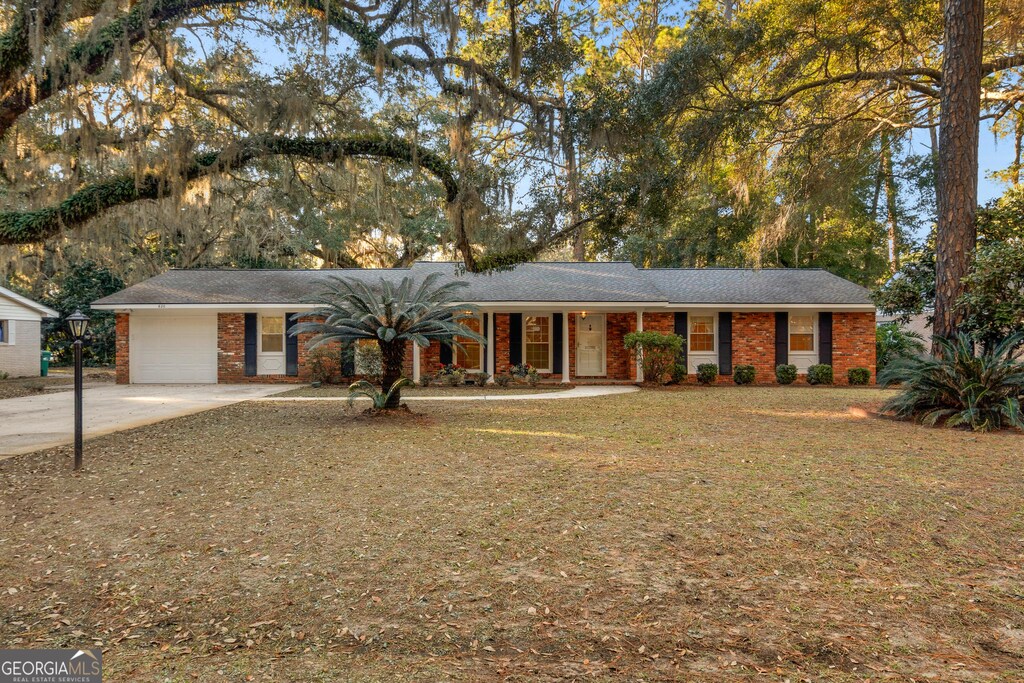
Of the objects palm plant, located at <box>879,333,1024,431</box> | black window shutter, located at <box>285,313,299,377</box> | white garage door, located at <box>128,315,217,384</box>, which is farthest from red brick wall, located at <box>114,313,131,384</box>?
palm plant, located at <box>879,333,1024,431</box>

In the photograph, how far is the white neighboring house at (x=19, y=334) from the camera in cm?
1798

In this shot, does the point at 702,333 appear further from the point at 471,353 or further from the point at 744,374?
the point at 471,353

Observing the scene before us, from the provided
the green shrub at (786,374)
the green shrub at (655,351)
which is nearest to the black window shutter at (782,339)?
the green shrub at (786,374)

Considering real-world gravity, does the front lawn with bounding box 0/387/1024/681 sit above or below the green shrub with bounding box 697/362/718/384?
below

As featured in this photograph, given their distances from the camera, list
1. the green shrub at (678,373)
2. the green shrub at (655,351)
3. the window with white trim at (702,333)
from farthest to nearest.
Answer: the window with white trim at (702,333), the green shrub at (678,373), the green shrub at (655,351)

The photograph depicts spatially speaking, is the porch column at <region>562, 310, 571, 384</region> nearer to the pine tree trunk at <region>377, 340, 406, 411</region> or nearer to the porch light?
the pine tree trunk at <region>377, 340, 406, 411</region>

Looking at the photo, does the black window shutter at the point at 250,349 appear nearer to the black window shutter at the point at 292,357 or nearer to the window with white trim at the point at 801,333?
the black window shutter at the point at 292,357

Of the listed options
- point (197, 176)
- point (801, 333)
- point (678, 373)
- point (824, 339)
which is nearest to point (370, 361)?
point (197, 176)

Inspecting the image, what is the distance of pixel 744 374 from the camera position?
1538 cm

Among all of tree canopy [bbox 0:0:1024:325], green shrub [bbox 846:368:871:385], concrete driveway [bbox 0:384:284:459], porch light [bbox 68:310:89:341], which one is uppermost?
tree canopy [bbox 0:0:1024:325]

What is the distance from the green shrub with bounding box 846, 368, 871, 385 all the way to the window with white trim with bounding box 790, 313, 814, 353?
1.21 meters

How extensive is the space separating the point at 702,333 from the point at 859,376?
4220mm

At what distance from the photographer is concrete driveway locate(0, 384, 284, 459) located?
748 centimetres

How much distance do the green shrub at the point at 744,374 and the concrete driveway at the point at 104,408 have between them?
1182 cm
